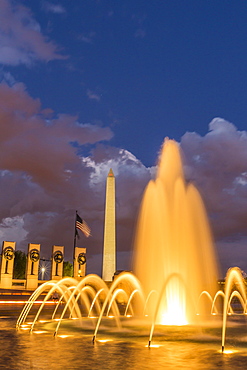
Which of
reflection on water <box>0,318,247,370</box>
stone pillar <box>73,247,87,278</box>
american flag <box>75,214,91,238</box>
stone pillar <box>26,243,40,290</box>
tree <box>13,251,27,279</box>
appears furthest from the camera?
tree <box>13,251,27,279</box>

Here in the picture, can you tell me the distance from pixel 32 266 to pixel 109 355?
44281mm

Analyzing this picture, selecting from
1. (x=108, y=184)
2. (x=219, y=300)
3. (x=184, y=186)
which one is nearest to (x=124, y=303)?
(x=219, y=300)

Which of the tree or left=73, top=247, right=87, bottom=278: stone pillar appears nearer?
left=73, top=247, right=87, bottom=278: stone pillar

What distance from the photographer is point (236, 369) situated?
8539 millimetres

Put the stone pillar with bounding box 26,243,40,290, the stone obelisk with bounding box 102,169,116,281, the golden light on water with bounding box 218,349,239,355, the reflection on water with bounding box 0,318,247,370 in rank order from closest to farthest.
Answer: the reflection on water with bounding box 0,318,247,370 < the golden light on water with bounding box 218,349,239,355 < the stone obelisk with bounding box 102,169,116,281 < the stone pillar with bounding box 26,243,40,290

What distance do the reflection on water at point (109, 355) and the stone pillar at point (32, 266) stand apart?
39.7 m

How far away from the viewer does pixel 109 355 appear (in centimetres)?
1020

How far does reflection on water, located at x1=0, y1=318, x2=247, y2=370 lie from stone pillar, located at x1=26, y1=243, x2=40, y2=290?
3972 centimetres

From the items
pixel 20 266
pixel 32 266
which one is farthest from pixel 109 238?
pixel 20 266

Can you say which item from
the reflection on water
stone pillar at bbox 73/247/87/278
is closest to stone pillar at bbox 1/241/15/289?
stone pillar at bbox 73/247/87/278

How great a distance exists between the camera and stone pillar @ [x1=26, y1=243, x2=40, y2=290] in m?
51.9

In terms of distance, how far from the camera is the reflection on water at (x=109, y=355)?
8883mm

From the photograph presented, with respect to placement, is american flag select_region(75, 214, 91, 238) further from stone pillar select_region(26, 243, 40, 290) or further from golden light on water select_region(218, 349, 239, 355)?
golden light on water select_region(218, 349, 239, 355)

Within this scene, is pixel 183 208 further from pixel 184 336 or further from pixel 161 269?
pixel 184 336
